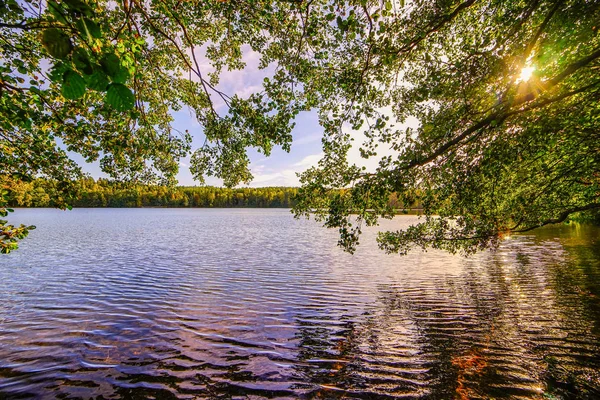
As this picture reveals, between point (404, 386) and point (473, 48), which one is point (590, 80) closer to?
point (473, 48)

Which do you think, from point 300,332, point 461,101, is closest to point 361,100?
point 461,101

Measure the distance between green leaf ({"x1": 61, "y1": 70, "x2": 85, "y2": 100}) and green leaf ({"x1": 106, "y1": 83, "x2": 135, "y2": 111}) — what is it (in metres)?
0.17

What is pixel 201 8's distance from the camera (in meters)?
9.02

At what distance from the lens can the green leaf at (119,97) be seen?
2.23m

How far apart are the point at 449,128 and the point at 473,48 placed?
2653mm

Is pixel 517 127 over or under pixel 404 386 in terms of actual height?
over

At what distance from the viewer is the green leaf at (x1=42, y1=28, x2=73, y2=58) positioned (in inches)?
72.8

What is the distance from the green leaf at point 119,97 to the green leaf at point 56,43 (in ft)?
1.10

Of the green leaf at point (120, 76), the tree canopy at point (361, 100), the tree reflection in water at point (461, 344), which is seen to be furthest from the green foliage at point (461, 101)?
the green leaf at point (120, 76)

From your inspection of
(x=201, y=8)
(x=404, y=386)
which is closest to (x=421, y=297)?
(x=404, y=386)

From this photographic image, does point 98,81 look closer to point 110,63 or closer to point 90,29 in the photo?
point 110,63

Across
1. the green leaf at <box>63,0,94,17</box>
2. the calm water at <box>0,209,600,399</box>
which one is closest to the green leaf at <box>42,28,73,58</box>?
the green leaf at <box>63,0,94,17</box>

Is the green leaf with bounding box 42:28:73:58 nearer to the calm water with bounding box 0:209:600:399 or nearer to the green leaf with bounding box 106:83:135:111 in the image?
the green leaf with bounding box 106:83:135:111

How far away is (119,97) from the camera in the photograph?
2.28 meters
